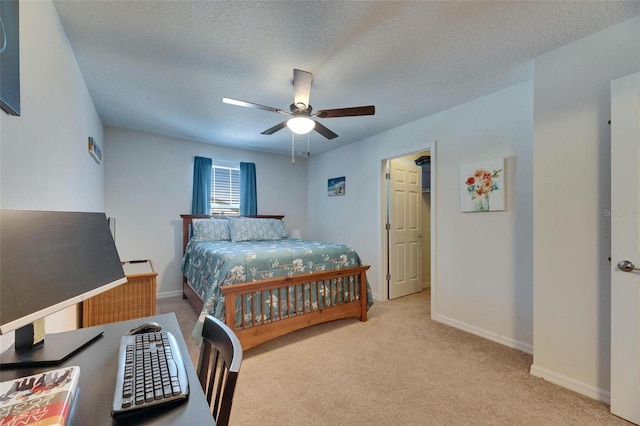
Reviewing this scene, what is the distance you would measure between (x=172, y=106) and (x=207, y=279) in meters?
1.86

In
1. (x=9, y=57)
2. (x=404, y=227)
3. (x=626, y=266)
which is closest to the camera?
(x=9, y=57)

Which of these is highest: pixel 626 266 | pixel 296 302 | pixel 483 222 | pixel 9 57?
pixel 9 57

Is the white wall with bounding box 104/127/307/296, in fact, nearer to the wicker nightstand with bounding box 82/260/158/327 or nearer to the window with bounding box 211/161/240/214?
the window with bounding box 211/161/240/214

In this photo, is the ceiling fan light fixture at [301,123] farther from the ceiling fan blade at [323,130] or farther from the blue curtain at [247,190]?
the blue curtain at [247,190]

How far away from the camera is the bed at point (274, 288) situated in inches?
91.0

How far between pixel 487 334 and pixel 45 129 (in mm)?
3671

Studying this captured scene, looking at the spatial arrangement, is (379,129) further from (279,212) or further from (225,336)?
(225,336)

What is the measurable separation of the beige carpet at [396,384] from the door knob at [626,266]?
875 mm

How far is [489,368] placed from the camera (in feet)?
6.97

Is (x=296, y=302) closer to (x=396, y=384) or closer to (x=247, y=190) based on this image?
(x=396, y=384)

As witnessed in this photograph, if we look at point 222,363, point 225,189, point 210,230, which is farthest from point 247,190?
point 222,363

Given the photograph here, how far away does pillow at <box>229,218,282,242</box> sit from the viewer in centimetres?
389

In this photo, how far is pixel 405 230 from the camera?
4.11 meters

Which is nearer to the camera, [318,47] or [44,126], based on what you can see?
[44,126]
